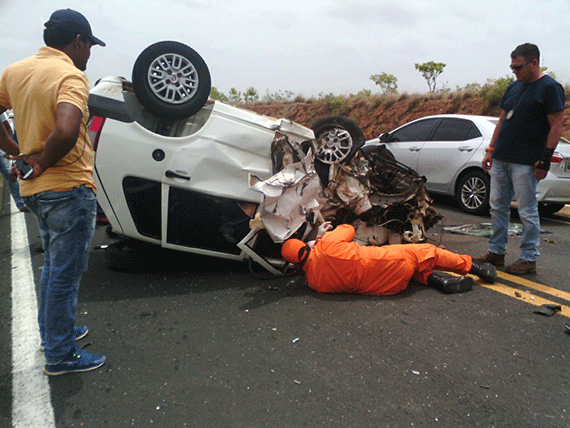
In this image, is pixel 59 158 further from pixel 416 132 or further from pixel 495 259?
pixel 416 132

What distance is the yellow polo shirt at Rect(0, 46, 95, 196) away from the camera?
6.49ft

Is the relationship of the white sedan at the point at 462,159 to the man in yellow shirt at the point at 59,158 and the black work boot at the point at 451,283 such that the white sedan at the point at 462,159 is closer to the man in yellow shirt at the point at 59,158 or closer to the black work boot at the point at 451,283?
the black work boot at the point at 451,283

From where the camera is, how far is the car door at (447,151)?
663cm

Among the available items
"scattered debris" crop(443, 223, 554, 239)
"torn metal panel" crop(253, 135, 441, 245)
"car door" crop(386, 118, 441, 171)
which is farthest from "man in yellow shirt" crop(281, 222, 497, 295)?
"car door" crop(386, 118, 441, 171)

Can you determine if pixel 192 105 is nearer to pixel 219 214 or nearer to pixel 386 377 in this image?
pixel 219 214

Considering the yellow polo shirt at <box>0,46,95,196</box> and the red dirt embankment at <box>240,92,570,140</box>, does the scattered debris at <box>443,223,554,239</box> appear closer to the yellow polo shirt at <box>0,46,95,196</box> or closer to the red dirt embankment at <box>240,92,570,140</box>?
the yellow polo shirt at <box>0,46,95,196</box>

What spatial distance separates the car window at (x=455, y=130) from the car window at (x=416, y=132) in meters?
0.17

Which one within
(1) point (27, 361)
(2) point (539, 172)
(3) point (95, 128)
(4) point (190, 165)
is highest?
(3) point (95, 128)

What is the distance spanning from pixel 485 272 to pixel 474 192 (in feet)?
11.0

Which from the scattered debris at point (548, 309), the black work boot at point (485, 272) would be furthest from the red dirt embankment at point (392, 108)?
the scattered debris at point (548, 309)

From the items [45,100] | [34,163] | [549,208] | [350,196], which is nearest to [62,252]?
[34,163]

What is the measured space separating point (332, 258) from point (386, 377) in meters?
1.08

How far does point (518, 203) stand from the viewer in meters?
3.81

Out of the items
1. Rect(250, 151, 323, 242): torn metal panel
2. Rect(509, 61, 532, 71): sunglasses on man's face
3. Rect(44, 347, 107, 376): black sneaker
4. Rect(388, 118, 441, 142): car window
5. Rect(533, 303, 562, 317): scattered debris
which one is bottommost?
Rect(44, 347, 107, 376): black sneaker
